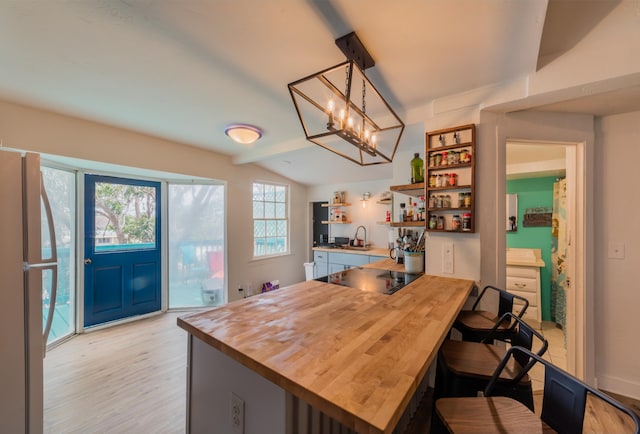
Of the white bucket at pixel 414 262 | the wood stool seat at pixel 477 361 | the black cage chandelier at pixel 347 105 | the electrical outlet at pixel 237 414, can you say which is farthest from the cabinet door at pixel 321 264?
the electrical outlet at pixel 237 414

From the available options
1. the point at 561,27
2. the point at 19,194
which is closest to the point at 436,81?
the point at 561,27

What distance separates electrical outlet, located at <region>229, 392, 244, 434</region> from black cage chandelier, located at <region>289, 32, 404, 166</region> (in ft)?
4.17

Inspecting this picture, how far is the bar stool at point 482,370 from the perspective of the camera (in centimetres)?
113

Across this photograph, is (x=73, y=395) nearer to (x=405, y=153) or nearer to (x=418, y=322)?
(x=418, y=322)

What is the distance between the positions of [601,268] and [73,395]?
4.32 metres

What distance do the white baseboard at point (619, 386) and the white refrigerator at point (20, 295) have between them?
3878 millimetres

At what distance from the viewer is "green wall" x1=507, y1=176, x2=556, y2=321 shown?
11.0 feet

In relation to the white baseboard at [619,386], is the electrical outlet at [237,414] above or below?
above

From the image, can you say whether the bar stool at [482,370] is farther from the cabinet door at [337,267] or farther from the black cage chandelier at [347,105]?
the cabinet door at [337,267]

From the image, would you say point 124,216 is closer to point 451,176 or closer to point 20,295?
point 20,295

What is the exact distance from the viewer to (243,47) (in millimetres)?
1458

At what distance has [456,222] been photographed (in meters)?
2.04

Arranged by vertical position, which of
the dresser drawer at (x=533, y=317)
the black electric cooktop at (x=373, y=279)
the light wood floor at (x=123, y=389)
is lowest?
the light wood floor at (x=123, y=389)

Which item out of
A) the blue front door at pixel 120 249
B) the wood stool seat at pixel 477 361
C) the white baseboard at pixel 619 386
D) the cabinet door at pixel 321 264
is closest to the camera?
the wood stool seat at pixel 477 361
